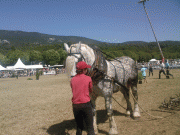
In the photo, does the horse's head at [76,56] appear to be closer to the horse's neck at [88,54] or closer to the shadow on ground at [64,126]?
the horse's neck at [88,54]

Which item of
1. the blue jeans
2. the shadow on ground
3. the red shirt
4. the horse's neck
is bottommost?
the shadow on ground

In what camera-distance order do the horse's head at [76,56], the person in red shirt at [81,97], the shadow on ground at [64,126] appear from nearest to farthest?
the person in red shirt at [81,97] → the horse's head at [76,56] → the shadow on ground at [64,126]

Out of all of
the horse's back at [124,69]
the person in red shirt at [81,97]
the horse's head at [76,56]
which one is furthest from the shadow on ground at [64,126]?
the horse's head at [76,56]

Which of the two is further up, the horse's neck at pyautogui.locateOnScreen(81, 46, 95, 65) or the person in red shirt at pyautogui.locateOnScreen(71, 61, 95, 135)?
the horse's neck at pyautogui.locateOnScreen(81, 46, 95, 65)

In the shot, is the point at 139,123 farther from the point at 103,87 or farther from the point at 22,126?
the point at 22,126

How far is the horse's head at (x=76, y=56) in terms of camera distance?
3.33m

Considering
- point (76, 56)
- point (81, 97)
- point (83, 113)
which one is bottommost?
point (83, 113)

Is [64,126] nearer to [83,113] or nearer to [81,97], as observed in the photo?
[83,113]

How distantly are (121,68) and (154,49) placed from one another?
145132mm

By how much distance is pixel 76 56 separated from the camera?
3.41m

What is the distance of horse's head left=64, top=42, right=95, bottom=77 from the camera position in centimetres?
333

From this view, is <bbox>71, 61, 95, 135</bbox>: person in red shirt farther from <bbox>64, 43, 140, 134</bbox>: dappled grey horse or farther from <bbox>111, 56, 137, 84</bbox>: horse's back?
<bbox>111, 56, 137, 84</bbox>: horse's back

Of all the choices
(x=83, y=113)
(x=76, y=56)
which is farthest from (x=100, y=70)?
(x=83, y=113)

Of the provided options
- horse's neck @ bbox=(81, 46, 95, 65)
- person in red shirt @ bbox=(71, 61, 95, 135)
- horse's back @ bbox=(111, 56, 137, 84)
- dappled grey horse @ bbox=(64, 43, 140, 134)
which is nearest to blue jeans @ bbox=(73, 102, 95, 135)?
person in red shirt @ bbox=(71, 61, 95, 135)
